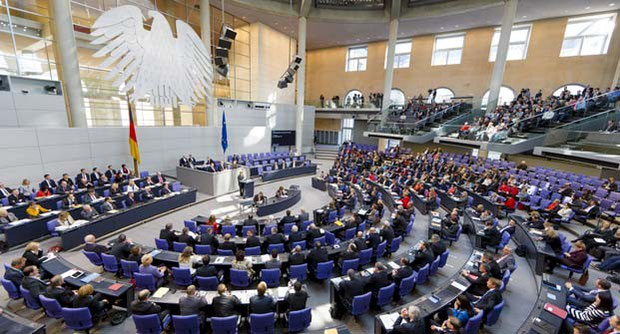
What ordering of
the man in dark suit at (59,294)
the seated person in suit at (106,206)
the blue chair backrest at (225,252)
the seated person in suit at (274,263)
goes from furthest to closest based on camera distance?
the seated person in suit at (106,206) < the blue chair backrest at (225,252) < the seated person in suit at (274,263) < the man in dark suit at (59,294)

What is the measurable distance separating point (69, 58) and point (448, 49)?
28015 mm

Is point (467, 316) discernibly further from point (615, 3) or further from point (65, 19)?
point (615, 3)

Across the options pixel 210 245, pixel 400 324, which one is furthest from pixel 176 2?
pixel 400 324

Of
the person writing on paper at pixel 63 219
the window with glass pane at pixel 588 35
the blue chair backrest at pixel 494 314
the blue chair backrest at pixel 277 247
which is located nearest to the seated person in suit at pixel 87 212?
the person writing on paper at pixel 63 219

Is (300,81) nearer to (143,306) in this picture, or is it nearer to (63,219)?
(63,219)

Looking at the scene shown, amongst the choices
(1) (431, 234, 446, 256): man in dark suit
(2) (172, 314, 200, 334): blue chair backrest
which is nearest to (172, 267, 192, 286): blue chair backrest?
(2) (172, 314, 200, 334): blue chair backrest

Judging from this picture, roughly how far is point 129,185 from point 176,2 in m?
13.6

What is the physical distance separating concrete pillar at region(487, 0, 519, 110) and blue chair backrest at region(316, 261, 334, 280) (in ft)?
62.1

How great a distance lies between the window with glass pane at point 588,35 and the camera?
18438mm

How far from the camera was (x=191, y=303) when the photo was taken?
4289 millimetres

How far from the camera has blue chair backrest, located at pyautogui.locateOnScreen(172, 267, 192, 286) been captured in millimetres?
5412

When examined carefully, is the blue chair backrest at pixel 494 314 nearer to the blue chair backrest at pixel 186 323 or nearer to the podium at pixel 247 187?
the blue chair backrest at pixel 186 323

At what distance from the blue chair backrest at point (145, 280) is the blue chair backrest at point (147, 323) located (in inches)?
44.3

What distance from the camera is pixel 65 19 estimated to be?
37.1 ft
